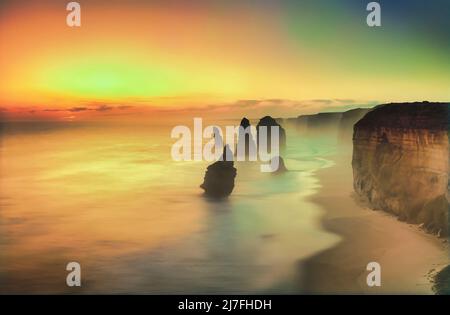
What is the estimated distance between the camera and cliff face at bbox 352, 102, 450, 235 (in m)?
22.7

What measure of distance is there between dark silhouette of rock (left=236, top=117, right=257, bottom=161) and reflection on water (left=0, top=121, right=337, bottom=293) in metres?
1.80

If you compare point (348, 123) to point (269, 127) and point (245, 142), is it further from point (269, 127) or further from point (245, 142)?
point (245, 142)

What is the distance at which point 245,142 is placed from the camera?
51.2 meters

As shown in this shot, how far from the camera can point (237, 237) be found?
24.2m

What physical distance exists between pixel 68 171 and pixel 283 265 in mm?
32889

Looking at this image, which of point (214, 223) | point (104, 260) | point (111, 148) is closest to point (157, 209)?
point (214, 223)

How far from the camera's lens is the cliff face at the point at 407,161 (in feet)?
74.4

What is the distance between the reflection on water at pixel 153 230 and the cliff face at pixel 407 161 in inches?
139

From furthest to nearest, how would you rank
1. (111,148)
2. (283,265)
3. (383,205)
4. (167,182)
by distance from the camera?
1. (111,148)
2. (167,182)
3. (383,205)
4. (283,265)

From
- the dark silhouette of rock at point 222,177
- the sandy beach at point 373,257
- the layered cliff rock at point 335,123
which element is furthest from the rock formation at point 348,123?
the sandy beach at point 373,257

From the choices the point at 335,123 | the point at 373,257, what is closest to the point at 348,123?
the point at 335,123

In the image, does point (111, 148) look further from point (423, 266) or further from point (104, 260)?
point (423, 266)

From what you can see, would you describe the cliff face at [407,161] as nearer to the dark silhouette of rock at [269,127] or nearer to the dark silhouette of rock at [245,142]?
the dark silhouette of rock at [245,142]

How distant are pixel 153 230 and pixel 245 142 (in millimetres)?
26083
